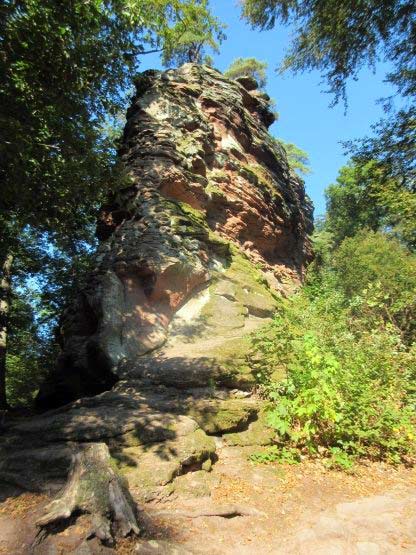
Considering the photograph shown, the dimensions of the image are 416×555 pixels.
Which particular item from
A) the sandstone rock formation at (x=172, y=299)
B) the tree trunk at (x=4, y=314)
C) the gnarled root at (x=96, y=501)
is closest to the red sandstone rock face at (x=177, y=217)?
the sandstone rock formation at (x=172, y=299)

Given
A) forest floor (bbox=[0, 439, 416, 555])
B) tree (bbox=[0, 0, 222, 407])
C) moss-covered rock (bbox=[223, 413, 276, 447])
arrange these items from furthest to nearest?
tree (bbox=[0, 0, 222, 407]), moss-covered rock (bbox=[223, 413, 276, 447]), forest floor (bbox=[0, 439, 416, 555])

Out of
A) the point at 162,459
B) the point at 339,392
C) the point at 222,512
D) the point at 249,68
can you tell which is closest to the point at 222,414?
the point at 162,459

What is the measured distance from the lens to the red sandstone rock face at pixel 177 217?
8.91 metres

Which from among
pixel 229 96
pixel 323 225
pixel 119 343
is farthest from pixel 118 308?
pixel 323 225

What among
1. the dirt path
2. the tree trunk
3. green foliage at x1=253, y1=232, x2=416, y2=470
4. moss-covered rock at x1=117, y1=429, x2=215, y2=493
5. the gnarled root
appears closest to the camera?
the gnarled root

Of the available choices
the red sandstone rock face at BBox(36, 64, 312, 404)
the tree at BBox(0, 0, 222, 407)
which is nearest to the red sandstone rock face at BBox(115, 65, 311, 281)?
the red sandstone rock face at BBox(36, 64, 312, 404)

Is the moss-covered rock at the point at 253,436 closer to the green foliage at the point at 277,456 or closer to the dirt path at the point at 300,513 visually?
the green foliage at the point at 277,456

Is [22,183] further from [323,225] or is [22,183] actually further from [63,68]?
[323,225]

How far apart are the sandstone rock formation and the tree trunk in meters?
3.39

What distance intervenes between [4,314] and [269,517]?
10.6m

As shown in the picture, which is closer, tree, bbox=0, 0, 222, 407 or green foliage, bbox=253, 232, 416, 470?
green foliage, bbox=253, 232, 416, 470

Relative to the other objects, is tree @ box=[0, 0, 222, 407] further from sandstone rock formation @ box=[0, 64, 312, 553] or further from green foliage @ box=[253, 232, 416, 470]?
green foliage @ box=[253, 232, 416, 470]

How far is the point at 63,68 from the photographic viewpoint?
7.84 m

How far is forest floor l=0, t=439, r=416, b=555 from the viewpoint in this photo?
3.60m
